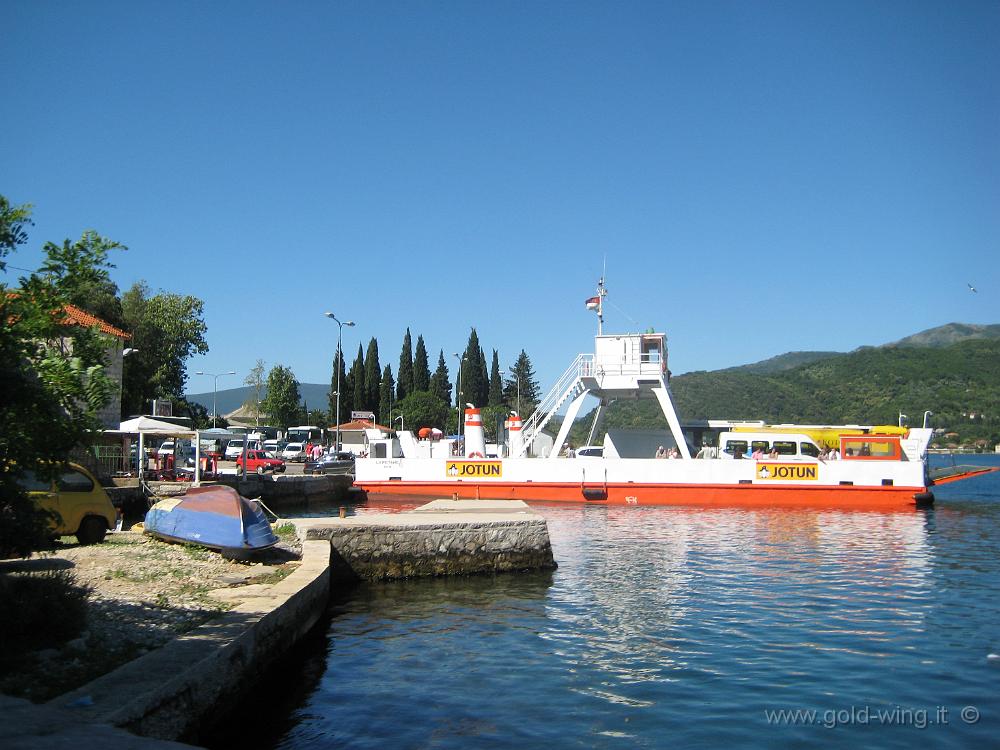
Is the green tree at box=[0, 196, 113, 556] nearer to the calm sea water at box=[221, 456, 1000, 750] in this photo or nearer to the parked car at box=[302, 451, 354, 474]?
the calm sea water at box=[221, 456, 1000, 750]

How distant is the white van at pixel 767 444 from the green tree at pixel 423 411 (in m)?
49.0

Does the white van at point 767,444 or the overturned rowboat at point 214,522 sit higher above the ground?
the white van at point 767,444

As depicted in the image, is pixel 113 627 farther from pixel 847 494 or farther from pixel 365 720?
pixel 847 494

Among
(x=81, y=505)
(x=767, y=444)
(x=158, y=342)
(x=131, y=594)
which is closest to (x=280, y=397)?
(x=158, y=342)

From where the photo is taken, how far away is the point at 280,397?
6975 cm

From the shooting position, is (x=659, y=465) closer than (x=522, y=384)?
Yes

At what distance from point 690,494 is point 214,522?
1933 centimetres

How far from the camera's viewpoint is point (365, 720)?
23.4 feet

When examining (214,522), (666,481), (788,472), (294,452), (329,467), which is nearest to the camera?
(214,522)

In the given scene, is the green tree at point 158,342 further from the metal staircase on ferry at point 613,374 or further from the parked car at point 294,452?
the metal staircase on ferry at point 613,374

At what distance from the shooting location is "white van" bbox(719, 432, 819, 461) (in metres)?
29.0

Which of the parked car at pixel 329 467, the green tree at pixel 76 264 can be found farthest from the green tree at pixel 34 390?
the parked car at pixel 329 467

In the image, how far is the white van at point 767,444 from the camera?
29016 millimetres

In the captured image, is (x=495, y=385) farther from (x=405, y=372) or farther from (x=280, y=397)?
(x=280, y=397)
